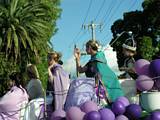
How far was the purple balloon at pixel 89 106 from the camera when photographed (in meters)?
7.20

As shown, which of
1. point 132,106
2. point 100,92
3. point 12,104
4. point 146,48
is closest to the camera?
point 132,106

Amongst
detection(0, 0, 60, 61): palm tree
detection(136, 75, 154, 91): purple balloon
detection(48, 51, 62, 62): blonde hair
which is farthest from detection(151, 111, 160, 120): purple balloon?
detection(0, 0, 60, 61): palm tree

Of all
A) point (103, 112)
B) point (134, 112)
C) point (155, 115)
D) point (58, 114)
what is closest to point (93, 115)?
point (103, 112)

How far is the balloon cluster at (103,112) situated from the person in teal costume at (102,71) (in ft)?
1.44

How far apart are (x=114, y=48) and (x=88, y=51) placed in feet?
136

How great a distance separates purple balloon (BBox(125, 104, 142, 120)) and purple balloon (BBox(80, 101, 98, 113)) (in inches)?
17.5

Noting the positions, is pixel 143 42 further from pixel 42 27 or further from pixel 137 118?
pixel 137 118

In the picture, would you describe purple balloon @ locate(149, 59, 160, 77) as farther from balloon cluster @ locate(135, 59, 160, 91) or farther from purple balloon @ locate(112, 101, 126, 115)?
purple balloon @ locate(112, 101, 126, 115)

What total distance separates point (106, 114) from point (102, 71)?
3.43ft

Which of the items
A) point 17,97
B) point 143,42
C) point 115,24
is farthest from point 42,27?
point 115,24

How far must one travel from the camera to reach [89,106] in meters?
7.23

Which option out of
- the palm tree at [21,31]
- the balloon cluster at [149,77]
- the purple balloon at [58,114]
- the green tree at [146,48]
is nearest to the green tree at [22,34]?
the palm tree at [21,31]

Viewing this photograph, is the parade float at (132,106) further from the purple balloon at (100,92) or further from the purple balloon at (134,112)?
the purple balloon at (100,92)

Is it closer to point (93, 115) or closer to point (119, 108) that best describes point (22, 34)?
point (119, 108)
